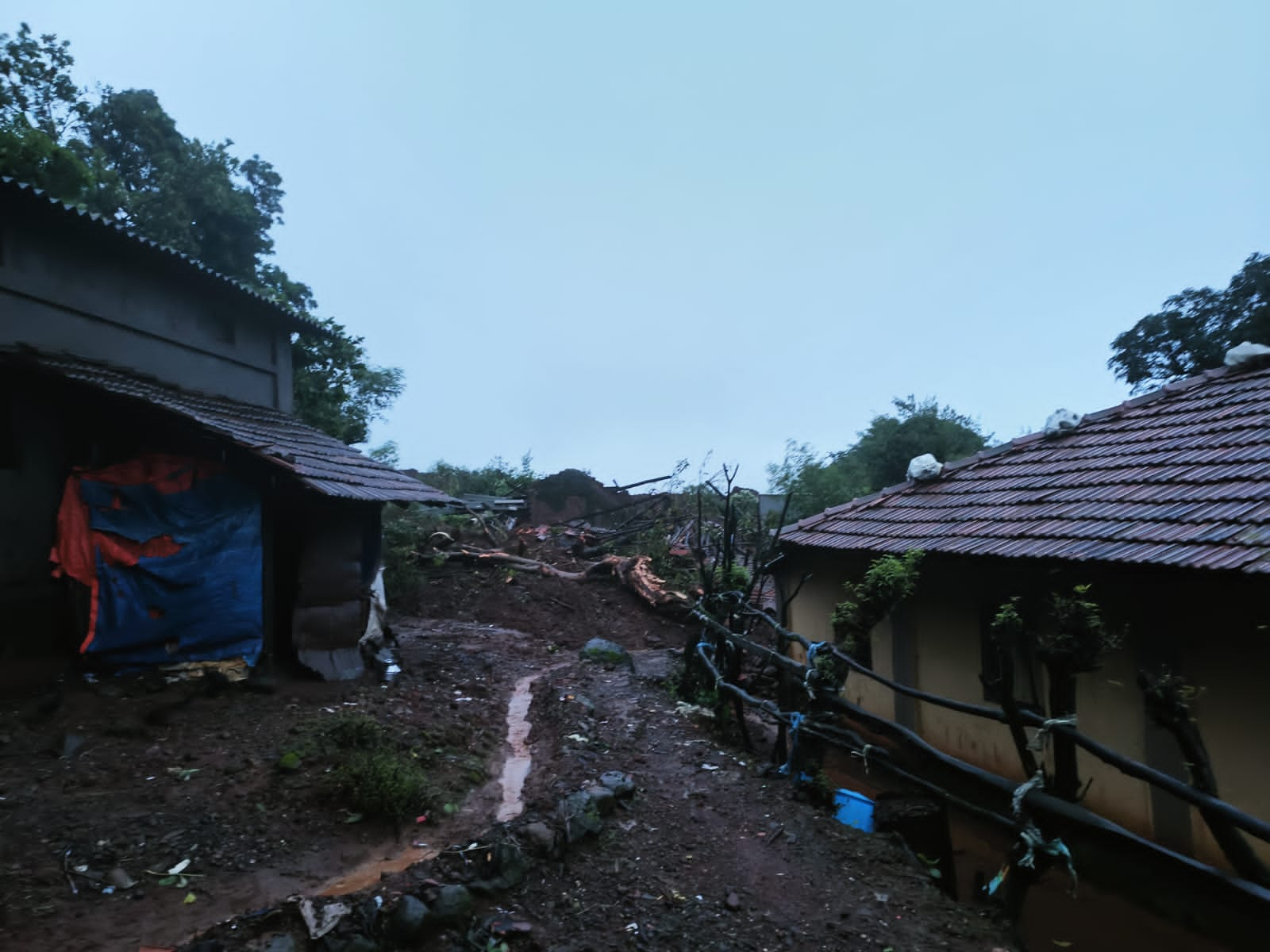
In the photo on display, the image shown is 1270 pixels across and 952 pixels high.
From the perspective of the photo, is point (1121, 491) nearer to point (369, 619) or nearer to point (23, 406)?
point (369, 619)

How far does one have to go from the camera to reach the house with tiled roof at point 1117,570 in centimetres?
473

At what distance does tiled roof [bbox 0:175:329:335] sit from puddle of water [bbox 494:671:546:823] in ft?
24.3

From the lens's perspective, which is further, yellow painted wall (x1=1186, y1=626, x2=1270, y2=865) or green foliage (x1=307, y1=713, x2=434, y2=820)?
green foliage (x1=307, y1=713, x2=434, y2=820)

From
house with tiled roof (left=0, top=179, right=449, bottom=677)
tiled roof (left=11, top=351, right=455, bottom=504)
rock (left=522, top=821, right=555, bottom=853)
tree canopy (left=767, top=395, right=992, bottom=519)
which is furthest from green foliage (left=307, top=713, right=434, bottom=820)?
tree canopy (left=767, top=395, right=992, bottom=519)

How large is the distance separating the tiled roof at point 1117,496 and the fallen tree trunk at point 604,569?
657 cm

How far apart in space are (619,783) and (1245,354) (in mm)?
8627

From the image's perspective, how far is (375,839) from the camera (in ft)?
16.9

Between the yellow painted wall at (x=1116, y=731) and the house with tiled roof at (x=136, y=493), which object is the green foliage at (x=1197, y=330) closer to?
the yellow painted wall at (x=1116, y=731)

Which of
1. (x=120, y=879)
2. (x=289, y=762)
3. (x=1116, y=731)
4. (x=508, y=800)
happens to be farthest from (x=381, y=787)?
(x=1116, y=731)

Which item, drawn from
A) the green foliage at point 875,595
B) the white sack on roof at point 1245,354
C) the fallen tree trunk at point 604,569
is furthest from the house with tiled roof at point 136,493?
the white sack on roof at point 1245,354

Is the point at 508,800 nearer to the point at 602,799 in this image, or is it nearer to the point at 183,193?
the point at 602,799

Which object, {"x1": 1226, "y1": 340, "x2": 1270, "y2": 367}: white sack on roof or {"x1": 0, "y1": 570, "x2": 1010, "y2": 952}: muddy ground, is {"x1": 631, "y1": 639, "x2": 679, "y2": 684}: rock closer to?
{"x1": 0, "y1": 570, "x2": 1010, "y2": 952}: muddy ground

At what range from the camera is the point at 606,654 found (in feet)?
37.9

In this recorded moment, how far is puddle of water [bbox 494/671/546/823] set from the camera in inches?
233
